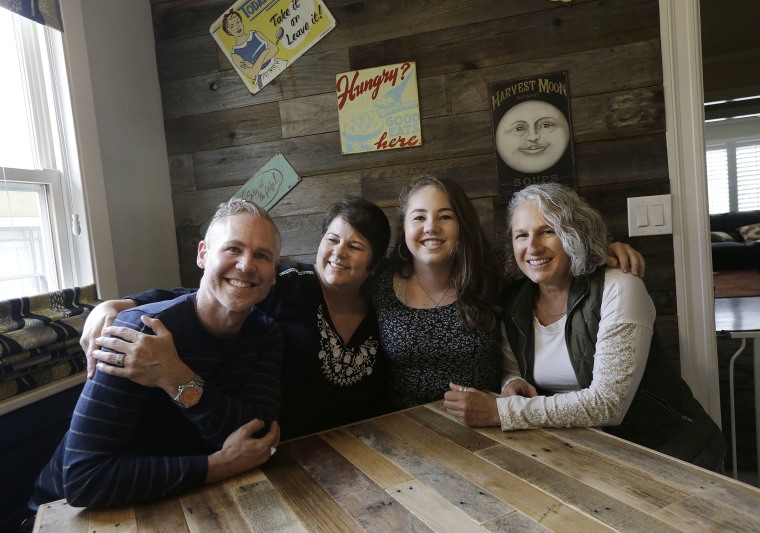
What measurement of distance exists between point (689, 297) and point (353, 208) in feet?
4.06

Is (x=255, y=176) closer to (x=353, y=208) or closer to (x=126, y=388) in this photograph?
(x=353, y=208)

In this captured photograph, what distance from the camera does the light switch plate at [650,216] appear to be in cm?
182

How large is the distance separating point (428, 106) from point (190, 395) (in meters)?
1.37

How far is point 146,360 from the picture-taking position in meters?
1.10

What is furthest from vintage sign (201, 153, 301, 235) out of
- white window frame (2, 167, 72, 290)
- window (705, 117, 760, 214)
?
window (705, 117, 760, 214)

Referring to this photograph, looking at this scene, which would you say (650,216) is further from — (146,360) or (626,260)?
(146,360)

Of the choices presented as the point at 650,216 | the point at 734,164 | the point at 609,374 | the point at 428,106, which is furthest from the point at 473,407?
the point at 734,164

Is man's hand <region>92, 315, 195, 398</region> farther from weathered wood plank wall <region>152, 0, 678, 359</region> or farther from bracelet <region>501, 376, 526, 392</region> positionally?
weathered wood plank wall <region>152, 0, 678, 359</region>

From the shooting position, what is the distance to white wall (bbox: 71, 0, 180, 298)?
6.45 feet

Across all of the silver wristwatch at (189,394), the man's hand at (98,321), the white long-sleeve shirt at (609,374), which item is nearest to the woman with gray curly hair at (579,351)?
the white long-sleeve shirt at (609,374)

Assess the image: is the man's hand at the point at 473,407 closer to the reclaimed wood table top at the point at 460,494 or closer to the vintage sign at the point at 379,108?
the reclaimed wood table top at the point at 460,494

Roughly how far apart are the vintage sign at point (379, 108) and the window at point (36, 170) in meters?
0.99

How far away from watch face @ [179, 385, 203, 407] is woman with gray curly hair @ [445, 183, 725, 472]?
2.16ft

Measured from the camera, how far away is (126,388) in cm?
112
